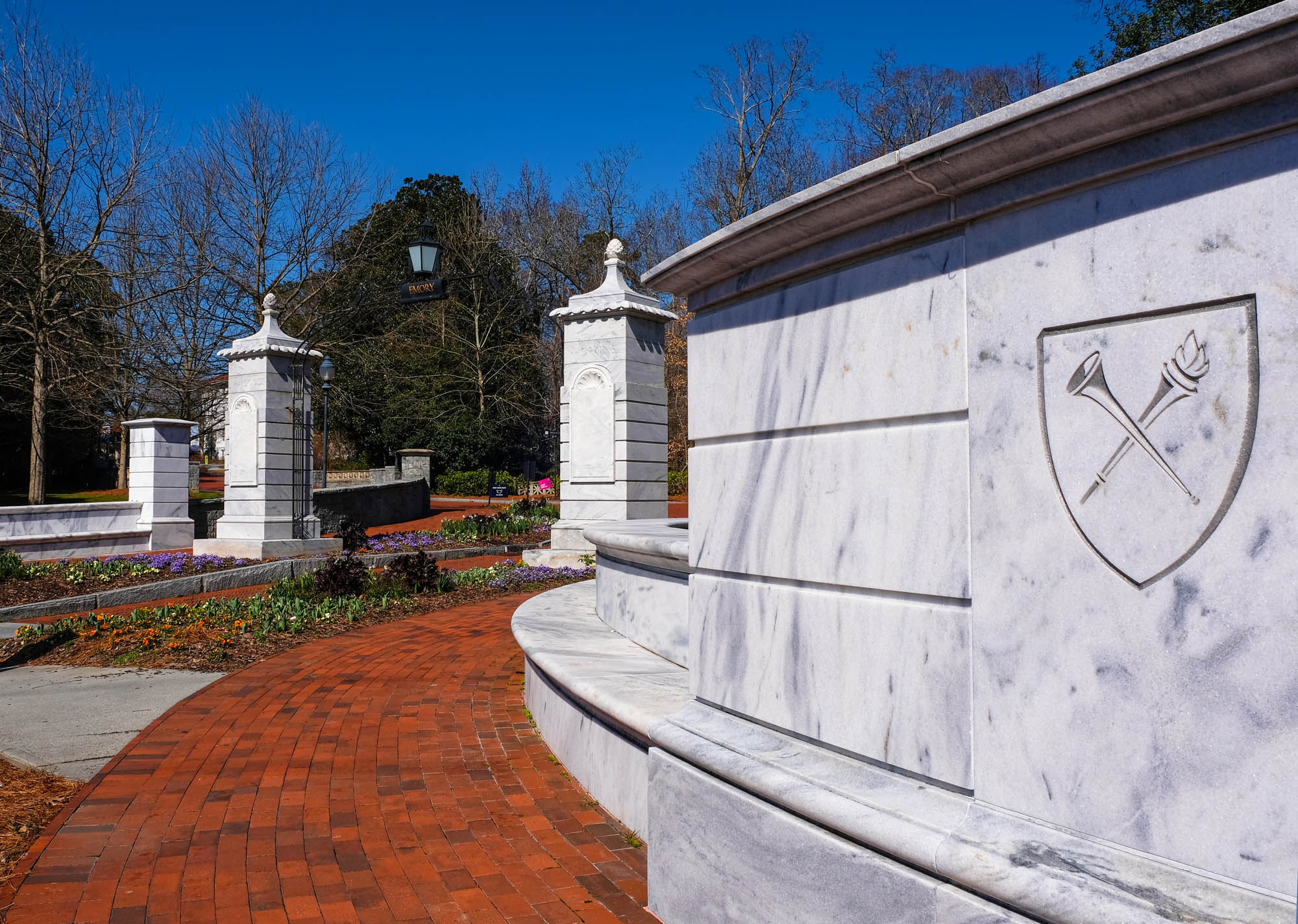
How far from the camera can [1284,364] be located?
155cm

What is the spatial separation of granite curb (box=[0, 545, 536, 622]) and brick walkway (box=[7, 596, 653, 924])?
5.57 m

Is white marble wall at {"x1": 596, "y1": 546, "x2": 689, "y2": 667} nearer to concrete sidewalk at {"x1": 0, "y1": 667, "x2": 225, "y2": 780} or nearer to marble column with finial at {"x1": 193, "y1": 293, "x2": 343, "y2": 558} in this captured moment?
concrete sidewalk at {"x1": 0, "y1": 667, "x2": 225, "y2": 780}

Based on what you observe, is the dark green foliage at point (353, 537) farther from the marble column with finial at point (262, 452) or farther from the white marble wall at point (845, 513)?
the white marble wall at point (845, 513)

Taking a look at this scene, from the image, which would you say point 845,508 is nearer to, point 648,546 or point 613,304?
point 648,546

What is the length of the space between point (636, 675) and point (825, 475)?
185 centimetres

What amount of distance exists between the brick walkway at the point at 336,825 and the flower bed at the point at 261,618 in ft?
5.52

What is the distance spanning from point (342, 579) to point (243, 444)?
667 centimetres

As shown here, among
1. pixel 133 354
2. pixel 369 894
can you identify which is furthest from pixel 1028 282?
pixel 133 354

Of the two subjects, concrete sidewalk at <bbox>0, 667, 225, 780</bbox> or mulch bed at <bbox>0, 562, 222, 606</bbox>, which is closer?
concrete sidewalk at <bbox>0, 667, 225, 780</bbox>

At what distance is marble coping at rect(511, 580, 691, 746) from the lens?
3.41 m

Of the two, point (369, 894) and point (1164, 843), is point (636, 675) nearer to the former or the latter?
point (369, 894)

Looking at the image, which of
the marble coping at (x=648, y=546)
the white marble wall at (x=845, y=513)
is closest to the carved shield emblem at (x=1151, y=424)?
the white marble wall at (x=845, y=513)

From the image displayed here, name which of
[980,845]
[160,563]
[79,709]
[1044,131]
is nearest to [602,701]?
[980,845]

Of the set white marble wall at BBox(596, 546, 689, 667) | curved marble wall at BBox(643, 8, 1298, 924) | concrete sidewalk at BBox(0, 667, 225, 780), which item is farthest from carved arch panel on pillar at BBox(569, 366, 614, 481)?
curved marble wall at BBox(643, 8, 1298, 924)
